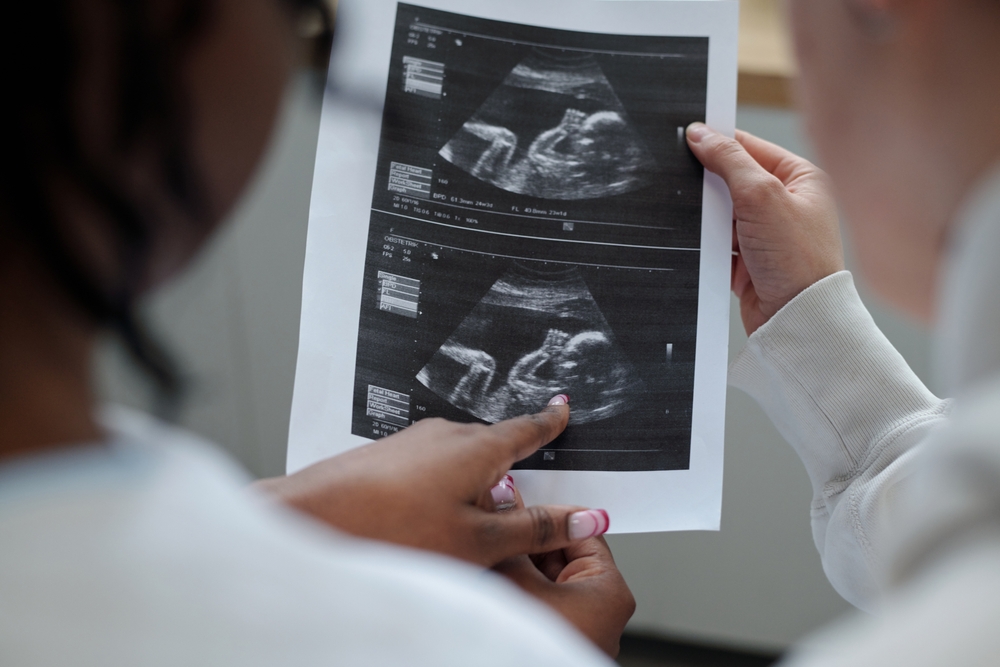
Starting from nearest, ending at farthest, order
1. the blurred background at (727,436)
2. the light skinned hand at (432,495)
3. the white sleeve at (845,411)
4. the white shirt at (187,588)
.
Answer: the white shirt at (187,588) → the light skinned hand at (432,495) → the white sleeve at (845,411) → the blurred background at (727,436)

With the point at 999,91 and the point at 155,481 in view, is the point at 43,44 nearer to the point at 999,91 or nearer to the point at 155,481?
the point at 155,481

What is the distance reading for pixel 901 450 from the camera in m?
0.55

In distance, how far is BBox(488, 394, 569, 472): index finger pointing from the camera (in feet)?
1.63

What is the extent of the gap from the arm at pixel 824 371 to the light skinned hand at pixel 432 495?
20cm

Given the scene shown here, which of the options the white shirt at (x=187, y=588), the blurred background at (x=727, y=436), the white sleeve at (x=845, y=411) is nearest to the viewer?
the white shirt at (x=187, y=588)

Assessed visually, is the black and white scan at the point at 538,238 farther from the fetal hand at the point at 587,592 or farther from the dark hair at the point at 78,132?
the dark hair at the point at 78,132

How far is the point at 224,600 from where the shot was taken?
0.24 meters

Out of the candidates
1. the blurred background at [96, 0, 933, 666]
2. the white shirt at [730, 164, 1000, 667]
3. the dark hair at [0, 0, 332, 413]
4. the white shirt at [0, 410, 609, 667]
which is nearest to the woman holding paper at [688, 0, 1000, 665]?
the white shirt at [730, 164, 1000, 667]

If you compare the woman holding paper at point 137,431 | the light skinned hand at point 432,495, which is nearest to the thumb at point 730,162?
the light skinned hand at point 432,495

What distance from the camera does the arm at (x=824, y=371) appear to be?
1.81ft

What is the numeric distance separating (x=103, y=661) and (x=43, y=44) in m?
0.17

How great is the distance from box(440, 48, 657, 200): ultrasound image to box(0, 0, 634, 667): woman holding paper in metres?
0.31

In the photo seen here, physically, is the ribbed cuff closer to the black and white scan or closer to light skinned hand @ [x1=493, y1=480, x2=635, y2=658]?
the black and white scan

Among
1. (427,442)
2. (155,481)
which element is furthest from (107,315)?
(427,442)
